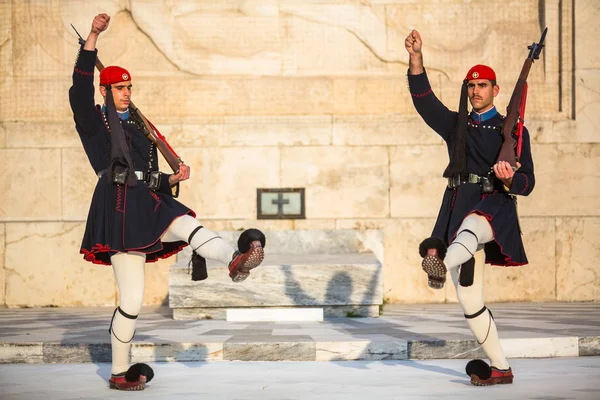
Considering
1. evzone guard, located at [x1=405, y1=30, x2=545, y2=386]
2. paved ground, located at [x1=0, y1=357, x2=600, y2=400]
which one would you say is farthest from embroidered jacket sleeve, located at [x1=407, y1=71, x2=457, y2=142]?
paved ground, located at [x1=0, y1=357, x2=600, y2=400]

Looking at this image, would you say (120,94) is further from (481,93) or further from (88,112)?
(481,93)

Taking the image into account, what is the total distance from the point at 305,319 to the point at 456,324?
1.52 m

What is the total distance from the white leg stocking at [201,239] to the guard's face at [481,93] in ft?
5.96

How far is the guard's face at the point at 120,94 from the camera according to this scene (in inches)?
267

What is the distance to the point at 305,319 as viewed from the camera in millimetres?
10039

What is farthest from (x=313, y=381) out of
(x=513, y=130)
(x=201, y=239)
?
(x=513, y=130)

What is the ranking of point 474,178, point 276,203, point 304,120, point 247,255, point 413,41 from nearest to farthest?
point 247,255, point 413,41, point 474,178, point 276,203, point 304,120

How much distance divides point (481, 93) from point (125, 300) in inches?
102

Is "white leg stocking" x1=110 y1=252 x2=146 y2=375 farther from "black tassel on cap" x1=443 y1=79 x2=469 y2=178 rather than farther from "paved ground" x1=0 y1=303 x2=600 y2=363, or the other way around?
"black tassel on cap" x1=443 y1=79 x2=469 y2=178

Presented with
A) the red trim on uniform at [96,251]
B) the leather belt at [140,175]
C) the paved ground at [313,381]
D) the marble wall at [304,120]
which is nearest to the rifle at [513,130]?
the paved ground at [313,381]

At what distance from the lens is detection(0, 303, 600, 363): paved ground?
311 inches

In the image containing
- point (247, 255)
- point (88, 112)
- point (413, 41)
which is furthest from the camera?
point (88, 112)

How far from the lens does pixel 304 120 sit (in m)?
12.1

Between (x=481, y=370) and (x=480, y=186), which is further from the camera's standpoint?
(x=480, y=186)
